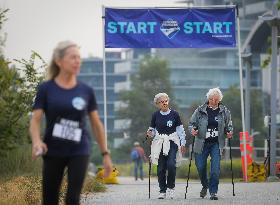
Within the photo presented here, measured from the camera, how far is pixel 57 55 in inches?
341

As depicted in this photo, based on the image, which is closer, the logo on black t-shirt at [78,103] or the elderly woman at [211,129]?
the logo on black t-shirt at [78,103]

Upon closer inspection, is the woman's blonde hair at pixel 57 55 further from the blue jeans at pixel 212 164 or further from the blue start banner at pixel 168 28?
the blue start banner at pixel 168 28

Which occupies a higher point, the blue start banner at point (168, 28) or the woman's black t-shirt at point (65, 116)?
the blue start banner at point (168, 28)

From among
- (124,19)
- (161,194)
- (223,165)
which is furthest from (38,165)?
(223,165)

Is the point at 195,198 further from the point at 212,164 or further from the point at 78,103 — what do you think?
the point at 78,103

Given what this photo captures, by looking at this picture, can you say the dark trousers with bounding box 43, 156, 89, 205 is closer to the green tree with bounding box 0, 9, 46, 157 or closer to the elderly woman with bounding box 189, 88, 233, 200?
the elderly woman with bounding box 189, 88, 233, 200

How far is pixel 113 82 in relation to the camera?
179250 mm

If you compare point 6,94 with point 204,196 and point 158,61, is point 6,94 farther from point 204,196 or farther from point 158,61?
point 158,61

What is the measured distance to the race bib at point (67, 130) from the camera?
8539 mm

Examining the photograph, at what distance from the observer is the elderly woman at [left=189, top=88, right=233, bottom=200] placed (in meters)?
16.3

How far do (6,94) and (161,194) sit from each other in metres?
7.70

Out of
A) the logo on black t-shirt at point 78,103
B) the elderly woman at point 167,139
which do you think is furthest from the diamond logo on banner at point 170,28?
the logo on black t-shirt at point 78,103

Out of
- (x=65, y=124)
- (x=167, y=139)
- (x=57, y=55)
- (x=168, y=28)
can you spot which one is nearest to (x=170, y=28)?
(x=168, y=28)

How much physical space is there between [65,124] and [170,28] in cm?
1470
